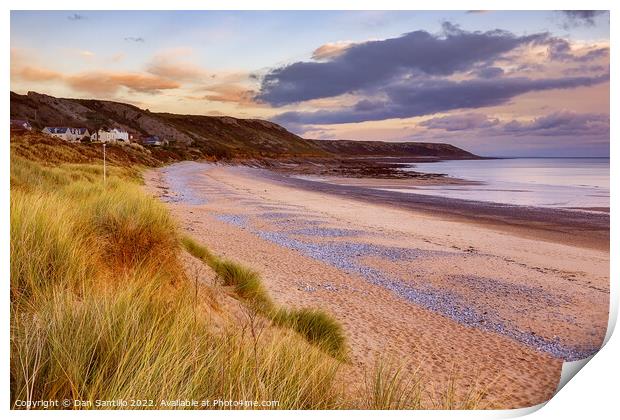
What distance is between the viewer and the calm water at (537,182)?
4289mm

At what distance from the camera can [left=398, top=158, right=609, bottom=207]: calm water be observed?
4289 millimetres

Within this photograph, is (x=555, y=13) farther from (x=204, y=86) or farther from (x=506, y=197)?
(x=506, y=197)

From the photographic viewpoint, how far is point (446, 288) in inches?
193

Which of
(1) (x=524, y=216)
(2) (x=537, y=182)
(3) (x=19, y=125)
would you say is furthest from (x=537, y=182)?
(3) (x=19, y=125)

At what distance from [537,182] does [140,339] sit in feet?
53.1

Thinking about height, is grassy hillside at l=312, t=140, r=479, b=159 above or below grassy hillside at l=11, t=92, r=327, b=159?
below

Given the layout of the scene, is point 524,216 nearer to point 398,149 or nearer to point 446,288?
point 398,149

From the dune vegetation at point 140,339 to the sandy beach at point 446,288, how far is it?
0.31m

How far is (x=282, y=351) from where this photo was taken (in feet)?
8.22

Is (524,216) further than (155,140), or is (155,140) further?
(524,216)

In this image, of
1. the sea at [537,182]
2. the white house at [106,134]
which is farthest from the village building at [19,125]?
the sea at [537,182]

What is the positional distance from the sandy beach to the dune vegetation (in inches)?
12.3

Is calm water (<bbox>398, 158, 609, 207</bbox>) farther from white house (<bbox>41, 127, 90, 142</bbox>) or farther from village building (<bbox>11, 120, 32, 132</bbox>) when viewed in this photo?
white house (<bbox>41, 127, 90, 142</bbox>)

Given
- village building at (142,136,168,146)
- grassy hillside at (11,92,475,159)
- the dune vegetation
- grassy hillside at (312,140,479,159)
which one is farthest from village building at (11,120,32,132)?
village building at (142,136,168,146)
